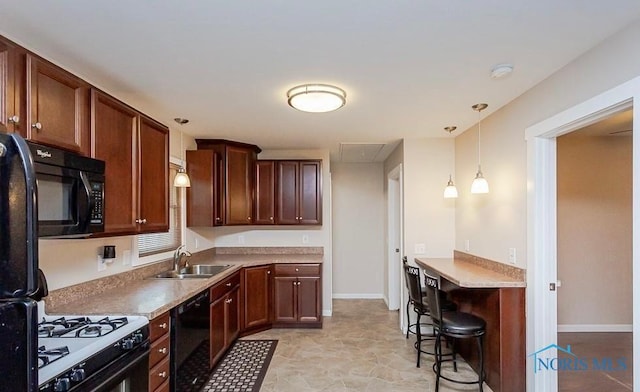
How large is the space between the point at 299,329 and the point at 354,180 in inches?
107

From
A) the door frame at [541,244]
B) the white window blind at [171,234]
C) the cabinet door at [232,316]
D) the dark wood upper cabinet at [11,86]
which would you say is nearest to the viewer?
the dark wood upper cabinet at [11,86]

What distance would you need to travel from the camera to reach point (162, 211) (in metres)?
2.90

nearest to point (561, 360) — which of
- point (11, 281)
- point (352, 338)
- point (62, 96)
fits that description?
point (352, 338)

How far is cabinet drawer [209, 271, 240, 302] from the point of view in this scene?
128 inches

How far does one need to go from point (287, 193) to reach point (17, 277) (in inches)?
154

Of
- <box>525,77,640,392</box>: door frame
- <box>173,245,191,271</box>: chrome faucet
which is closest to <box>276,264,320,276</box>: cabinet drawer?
<box>173,245,191,271</box>: chrome faucet

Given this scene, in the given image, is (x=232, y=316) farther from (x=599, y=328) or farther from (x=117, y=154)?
(x=599, y=328)

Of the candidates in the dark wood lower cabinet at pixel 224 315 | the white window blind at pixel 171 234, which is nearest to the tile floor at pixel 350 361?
the dark wood lower cabinet at pixel 224 315

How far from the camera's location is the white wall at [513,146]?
1.93m

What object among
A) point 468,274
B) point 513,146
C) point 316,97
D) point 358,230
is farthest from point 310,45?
point 358,230

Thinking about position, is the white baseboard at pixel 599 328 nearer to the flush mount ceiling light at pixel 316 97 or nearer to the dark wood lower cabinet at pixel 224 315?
the dark wood lower cabinet at pixel 224 315

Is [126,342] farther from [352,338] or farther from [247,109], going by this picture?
[352,338]

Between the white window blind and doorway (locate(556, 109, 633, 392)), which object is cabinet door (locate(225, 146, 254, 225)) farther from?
doorway (locate(556, 109, 633, 392))

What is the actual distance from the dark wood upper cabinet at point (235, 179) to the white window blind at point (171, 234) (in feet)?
1.56
